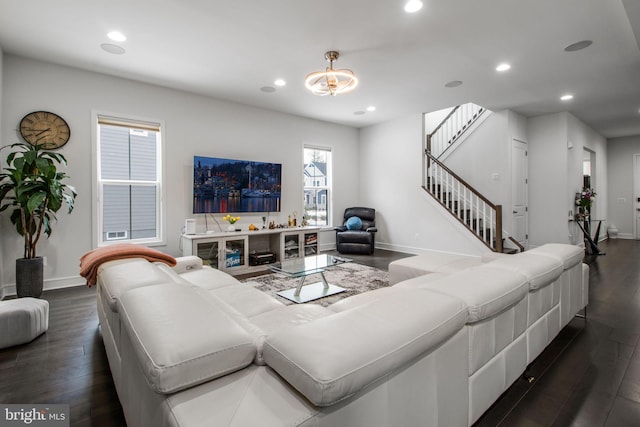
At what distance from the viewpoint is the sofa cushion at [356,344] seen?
81 cm

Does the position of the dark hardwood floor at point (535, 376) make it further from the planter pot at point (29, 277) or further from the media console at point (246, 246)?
the media console at point (246, 246)

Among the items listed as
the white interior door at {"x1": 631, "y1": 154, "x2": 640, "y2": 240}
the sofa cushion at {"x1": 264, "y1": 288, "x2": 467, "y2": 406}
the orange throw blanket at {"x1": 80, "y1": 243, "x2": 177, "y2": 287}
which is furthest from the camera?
the white interior door at {"x1": 631, "y1": 154, "x2": 640, "y2": 240}

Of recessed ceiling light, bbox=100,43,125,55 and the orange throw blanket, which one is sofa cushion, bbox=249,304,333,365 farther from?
recessed ceiling light, bbox=100,43,125,55

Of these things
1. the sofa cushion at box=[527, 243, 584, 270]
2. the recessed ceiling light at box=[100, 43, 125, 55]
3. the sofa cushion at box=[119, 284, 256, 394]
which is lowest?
the sofa cushion at box=[119, 284, 256, 394]

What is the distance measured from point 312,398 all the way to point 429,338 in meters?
0.49

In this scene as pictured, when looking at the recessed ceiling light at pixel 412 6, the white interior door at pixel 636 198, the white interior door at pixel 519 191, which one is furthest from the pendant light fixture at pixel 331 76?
the white interior door at pixel 636 198

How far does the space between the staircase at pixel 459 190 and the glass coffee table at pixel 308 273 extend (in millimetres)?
3231

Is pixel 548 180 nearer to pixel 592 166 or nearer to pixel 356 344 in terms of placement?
pixel 592 166

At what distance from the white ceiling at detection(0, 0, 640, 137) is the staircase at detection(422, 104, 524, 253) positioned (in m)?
1.47

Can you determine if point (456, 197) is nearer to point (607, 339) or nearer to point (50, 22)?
point (607, 339)

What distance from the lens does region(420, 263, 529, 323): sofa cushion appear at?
135cm

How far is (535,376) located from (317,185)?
5.28 m

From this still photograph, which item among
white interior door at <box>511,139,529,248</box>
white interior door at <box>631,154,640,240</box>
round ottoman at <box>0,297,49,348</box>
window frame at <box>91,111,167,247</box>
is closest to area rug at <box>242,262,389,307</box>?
window frame at <box>91,111,167,247</box>

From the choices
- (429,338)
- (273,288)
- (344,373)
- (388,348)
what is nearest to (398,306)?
(429,338)
